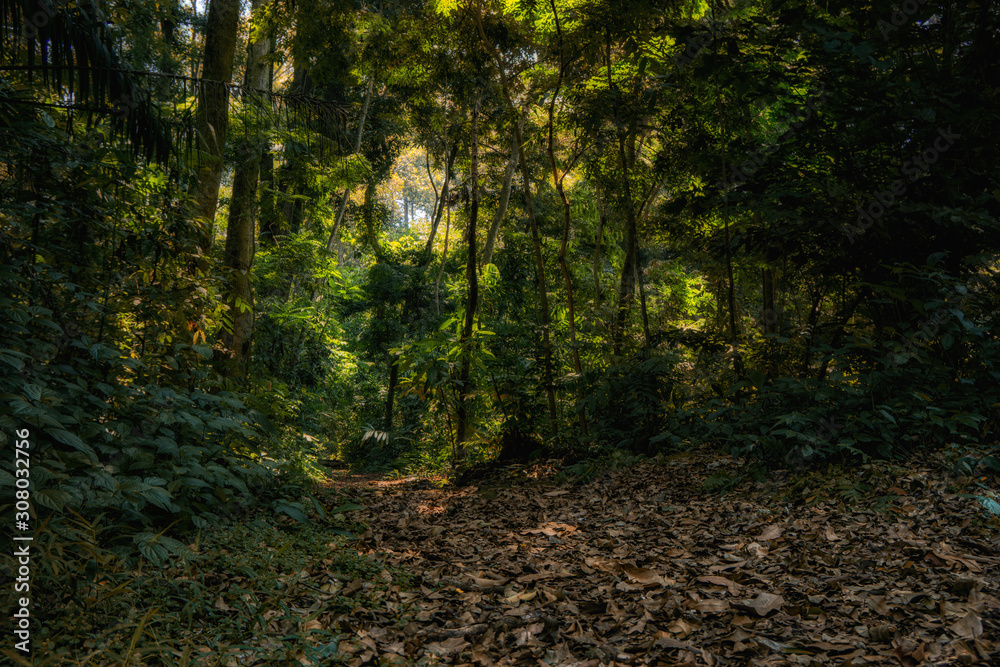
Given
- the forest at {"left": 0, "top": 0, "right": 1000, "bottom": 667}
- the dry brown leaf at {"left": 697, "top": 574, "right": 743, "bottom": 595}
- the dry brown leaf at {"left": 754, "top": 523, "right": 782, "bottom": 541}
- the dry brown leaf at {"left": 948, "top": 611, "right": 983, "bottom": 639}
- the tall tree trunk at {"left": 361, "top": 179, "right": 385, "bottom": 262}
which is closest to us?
the dry brown leaf at {"left": 948, "top": 611, "right": 983, "bottom": 639}

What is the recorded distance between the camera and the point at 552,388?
21.9ft

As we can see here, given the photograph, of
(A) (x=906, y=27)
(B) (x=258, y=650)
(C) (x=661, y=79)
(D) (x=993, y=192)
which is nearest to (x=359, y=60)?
(C) (x=661, y=79)

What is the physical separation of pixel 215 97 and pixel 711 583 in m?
6.12

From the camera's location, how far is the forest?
2236mm

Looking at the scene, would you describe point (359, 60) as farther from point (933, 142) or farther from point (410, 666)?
point (410, 666)

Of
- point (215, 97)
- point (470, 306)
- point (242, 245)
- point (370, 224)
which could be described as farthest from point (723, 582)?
point (370, 224)

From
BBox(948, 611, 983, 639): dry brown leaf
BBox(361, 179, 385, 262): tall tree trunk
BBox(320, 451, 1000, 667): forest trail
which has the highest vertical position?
BBox(361, 179, 385, 262): tall tree trunk

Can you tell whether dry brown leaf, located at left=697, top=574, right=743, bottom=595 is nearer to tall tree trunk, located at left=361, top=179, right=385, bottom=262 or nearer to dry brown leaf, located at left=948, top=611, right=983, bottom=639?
dry brown leaf, located at left=948, top=611, right=983, bottom=639

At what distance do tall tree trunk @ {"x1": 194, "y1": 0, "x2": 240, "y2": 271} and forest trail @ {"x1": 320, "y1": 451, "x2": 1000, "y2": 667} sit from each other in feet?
12.1

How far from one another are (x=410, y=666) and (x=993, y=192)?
4.87 metres

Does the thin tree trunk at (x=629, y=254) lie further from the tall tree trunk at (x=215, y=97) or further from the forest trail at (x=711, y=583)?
the tall tree trunk at (x=215, y=97)

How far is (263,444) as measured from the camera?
466cm

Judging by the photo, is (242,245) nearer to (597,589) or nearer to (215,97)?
(215,97)

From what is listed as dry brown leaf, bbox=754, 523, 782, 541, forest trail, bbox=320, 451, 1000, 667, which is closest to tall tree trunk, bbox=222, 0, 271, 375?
forest trail, bbox=320, 451, 1000, 667
